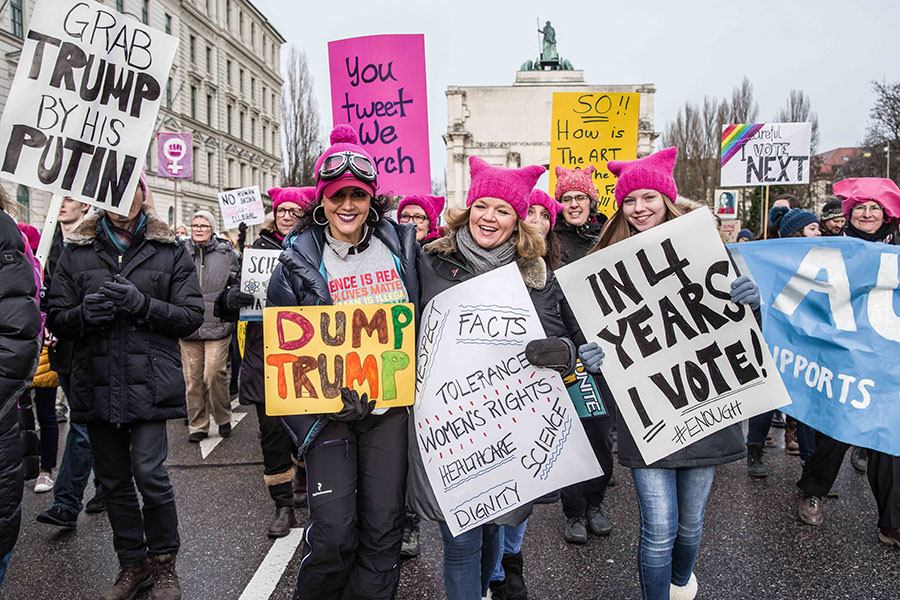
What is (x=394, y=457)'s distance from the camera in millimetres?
2596

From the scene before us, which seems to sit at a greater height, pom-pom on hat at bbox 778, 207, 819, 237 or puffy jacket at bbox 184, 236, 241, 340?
pom-pom on hat at bbox 778, 207, 819, 237

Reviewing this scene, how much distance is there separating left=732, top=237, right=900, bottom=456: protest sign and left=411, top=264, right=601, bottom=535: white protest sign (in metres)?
1.29

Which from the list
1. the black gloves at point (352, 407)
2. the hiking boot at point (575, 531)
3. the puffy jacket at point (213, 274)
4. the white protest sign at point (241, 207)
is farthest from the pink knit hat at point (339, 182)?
the white protest sign at point (241, 207)

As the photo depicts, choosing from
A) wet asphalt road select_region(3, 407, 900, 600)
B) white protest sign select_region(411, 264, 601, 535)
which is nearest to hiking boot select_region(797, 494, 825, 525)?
wet asphalt road select_region(3, 407, 900, 600)

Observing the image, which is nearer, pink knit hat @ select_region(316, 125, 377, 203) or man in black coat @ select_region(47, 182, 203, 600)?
pink knit hat @ select_region(316, 125, 377, 203)

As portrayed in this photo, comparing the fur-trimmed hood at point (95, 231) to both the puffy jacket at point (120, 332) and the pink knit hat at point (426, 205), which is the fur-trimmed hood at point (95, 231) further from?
→ the pink knit hat at point (426, 205)

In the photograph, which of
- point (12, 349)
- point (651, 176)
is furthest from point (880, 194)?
point (12, 349)

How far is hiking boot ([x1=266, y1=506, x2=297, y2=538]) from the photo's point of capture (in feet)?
12.6

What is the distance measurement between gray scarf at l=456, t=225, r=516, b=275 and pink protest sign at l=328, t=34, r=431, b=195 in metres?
1.61

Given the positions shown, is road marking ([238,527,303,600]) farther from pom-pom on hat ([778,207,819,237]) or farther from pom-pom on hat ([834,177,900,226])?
pom-pom on hat ([778,207,819,237])

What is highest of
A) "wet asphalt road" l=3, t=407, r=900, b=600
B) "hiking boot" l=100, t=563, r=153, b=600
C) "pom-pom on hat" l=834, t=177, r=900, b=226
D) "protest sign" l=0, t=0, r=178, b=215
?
"protest sign" l=0, t=0, r=178, b=215

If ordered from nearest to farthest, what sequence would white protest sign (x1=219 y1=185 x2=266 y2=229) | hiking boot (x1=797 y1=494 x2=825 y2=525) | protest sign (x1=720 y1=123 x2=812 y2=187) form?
hiking boot (x1=797 y1=494 x2=825 y2=525), protest sign (x1=720 y1=123 x2=812 y2=187), white protest sign (x1=219 y1=185 x2=266 y2=229)

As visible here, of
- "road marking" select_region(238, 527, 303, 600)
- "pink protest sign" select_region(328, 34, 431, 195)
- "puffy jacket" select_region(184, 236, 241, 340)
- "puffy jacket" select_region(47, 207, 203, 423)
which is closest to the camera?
"puffy jacket" select_region(47, 207, 203, 423)

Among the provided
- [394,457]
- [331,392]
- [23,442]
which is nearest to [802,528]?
[394,457]
